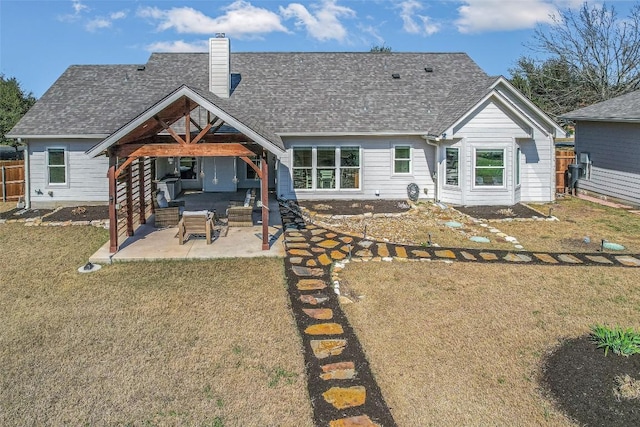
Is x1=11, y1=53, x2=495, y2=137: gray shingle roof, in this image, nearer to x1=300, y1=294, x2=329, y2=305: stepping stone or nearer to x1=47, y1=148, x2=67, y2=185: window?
x1=47, y1=148, x2=67, y2=185: window

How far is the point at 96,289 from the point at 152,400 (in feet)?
14.7

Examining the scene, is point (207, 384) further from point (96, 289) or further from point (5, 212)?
point (5, 212)

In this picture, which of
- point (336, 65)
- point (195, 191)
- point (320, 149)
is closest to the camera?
point (320, 149)

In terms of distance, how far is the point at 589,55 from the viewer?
36.8 meters

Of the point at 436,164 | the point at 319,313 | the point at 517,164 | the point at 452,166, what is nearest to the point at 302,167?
the point at 436,164

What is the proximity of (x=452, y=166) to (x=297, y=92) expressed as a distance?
712 centimetres

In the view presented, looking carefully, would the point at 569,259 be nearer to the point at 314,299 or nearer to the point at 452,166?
the point at 314,299

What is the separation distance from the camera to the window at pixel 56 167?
59.1 ft

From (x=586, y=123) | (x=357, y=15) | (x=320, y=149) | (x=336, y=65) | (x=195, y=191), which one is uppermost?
(x=357, y=15)

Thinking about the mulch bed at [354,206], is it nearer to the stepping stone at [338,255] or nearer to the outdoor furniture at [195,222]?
the stepping stone at [338,255]

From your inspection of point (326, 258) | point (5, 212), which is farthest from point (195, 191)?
point (326, 258)

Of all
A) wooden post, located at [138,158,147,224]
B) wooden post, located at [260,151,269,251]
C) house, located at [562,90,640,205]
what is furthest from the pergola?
house, located at [562,90,640,205]

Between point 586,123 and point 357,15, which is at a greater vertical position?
point 357,15

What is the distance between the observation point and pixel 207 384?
6094 mm
